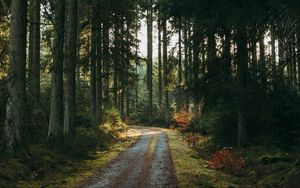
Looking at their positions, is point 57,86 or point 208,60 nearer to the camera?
point 57,86

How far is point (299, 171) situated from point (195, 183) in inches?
123

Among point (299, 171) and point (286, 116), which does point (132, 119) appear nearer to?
point (286, 116)

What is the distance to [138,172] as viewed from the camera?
14.3 metres

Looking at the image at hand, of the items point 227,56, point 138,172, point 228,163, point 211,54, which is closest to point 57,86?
point 138,172

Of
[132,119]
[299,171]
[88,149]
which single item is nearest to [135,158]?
[88,149]

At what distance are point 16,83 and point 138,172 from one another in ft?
15.7

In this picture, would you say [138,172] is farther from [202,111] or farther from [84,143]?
[84,143]

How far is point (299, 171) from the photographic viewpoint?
33.4 feet

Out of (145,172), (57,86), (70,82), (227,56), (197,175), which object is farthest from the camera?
(70,82)

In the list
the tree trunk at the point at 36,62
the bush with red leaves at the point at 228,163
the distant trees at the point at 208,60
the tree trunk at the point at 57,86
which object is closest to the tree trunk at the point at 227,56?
the distant trees at the point at 208,60

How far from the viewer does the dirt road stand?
40.3ft

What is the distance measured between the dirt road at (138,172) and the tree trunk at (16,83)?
2.93 m

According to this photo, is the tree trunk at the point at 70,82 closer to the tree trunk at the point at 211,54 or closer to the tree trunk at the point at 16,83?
the tree trunk at the point at 211,54

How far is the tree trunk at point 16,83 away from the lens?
45.5ft
